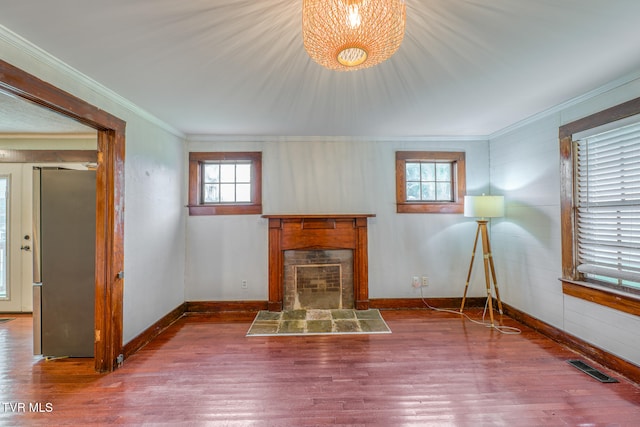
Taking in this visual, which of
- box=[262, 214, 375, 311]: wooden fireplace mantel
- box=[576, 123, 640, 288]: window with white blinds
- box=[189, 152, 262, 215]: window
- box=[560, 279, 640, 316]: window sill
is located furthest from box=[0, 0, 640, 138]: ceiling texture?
box=[560, 279, 640, 316]: window sill

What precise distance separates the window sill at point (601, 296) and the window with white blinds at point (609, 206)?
141 mm

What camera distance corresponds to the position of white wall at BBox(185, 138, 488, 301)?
3756mm

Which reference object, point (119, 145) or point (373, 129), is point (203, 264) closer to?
point (119, 145)

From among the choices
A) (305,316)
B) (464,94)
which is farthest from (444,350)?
(464,94)

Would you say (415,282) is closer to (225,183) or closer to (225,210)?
(225,210)

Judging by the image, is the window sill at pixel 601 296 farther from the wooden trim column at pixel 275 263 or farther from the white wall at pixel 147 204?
the white wall at pixel 147 204

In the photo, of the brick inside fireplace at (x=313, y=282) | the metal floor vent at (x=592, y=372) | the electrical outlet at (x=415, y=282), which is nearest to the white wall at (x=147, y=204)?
the brick inside fireplace at (x=313, y=282)

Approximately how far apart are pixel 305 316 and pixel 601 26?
3609 millimetres

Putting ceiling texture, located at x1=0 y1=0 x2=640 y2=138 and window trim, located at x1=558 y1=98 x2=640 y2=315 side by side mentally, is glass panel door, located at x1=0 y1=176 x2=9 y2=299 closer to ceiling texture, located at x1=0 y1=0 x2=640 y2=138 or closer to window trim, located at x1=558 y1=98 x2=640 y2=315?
ceiling texture, located at x1=0 y1=0 x2=640 y2=138

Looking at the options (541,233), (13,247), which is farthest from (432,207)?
(13,247)

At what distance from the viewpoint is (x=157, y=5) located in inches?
53.7

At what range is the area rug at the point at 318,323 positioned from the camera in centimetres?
306

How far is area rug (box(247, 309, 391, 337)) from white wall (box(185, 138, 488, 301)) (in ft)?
1.28

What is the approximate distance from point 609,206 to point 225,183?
4224mm
